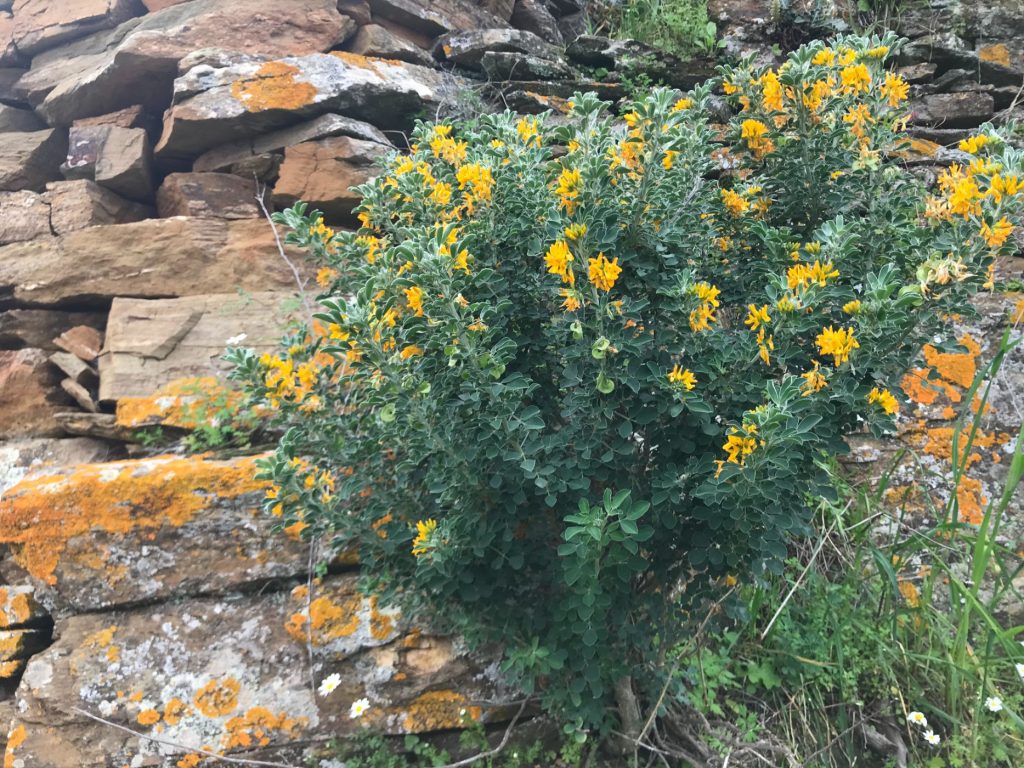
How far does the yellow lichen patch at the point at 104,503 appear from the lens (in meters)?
2.76

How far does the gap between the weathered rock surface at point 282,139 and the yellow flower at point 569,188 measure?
245cm

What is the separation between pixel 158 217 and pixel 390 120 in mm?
1524

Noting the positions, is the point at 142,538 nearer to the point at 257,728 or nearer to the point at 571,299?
the point at 257,728

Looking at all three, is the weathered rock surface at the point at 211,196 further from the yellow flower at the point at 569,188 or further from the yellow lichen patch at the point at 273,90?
the yellow flower at the point at 569,188

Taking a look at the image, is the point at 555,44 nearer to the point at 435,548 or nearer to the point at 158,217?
the point at 158,217

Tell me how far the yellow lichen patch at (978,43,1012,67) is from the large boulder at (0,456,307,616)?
5078 mm

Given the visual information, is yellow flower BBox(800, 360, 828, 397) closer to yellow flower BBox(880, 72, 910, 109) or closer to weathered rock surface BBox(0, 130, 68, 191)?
yellow flower BBox(880, 72, 910, 109)

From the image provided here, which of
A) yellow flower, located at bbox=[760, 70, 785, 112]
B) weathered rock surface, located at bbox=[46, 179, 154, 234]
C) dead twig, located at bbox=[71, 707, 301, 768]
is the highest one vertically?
yellow flower, located at bbox=[760, 70, 785, 112]

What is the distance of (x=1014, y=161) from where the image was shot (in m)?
1.84

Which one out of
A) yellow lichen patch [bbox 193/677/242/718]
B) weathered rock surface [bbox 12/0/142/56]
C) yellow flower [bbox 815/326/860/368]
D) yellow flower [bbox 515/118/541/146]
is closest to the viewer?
yellow flower [bbox 815/326/860/368]

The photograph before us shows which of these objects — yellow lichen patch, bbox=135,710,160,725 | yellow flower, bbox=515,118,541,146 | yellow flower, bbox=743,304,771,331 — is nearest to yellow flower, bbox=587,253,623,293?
yellow flower, bbox=743,304,771,331

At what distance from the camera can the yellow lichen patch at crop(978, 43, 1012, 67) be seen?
4484 mm

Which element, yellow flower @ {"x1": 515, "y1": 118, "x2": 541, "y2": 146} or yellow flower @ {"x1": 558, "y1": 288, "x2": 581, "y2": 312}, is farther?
yellow flower @ {"x1": 515, "y1": 118, "x2": 541, "y2": 146}

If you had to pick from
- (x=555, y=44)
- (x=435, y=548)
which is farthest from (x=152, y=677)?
(x=555, y=44)
